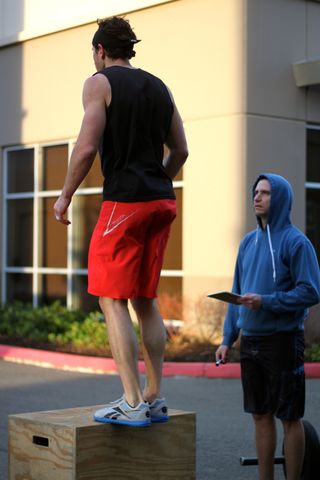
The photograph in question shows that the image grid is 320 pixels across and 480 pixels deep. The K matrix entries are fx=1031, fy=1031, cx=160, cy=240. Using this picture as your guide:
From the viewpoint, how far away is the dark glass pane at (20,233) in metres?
18.6

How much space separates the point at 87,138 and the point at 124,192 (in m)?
0.37

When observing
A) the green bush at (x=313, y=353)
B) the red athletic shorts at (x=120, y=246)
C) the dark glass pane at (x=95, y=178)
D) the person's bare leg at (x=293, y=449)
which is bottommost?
the green bush at (x=313, y=353)

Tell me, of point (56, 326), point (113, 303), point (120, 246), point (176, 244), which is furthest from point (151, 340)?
point (56, 326)

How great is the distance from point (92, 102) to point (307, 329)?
355 inches

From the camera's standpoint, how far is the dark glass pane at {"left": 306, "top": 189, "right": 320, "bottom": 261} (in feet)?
51.0

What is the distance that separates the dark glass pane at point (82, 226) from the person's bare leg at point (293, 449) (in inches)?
443

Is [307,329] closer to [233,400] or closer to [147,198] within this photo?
[233,400]

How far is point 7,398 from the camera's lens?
427 inches

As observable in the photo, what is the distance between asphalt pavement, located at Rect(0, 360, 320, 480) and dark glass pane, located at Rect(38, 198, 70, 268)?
4.21m

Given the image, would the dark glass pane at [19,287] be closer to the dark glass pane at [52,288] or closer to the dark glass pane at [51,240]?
the dark glass pane at [52,288]

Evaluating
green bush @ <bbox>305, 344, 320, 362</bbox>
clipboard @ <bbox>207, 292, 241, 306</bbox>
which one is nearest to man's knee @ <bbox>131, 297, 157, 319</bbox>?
clipboard @ <bbox>207, 292, 241, 306</bbox>

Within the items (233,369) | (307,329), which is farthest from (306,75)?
(233,369)

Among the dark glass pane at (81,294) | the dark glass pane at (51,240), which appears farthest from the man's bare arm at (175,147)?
the dark glass pane at (51,240)

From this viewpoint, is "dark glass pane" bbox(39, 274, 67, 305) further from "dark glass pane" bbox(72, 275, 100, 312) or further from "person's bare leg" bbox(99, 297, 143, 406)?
"person's bare leg" bbox(99, 297, 143, 406)
